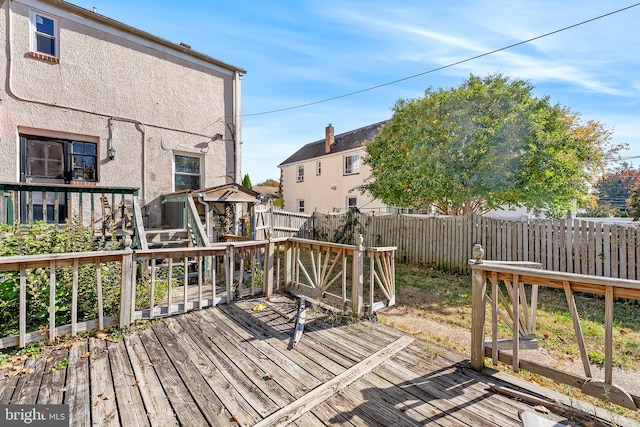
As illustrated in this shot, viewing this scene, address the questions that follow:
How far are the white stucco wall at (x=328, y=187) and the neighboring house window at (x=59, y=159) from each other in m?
12.5

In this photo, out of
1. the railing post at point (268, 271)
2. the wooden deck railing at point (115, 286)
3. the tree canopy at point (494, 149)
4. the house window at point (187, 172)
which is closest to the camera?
the wooden deck railing at point (115, 286)

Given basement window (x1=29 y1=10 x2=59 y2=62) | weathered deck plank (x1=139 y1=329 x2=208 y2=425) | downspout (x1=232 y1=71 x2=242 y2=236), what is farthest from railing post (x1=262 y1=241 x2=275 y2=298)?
basement window (x1=29 y1=10 x2=59 y2=62)

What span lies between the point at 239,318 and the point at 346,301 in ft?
5.91

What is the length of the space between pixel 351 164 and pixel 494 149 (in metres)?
11.8

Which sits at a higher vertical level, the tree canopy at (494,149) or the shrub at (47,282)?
the tree canopy at (494,149)

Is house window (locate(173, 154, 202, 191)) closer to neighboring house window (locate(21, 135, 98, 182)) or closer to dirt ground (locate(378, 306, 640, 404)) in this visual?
neighboring house window (locate(21, 135, 98, 182))

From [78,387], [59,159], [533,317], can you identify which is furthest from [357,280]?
[59,159]

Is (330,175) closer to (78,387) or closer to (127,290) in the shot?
(127,290)

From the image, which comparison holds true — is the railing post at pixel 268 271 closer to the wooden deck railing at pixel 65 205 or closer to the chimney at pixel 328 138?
the wooden deck railing at pixel 65 205

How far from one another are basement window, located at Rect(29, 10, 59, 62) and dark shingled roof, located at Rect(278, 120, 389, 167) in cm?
1321

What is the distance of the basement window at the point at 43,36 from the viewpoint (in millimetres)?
6207

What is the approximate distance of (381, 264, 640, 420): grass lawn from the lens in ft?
11.9
